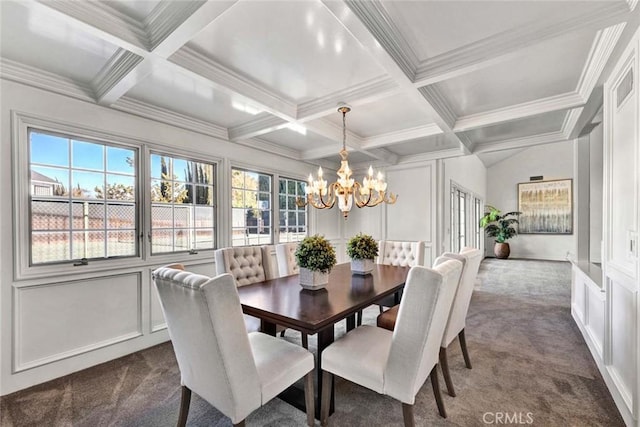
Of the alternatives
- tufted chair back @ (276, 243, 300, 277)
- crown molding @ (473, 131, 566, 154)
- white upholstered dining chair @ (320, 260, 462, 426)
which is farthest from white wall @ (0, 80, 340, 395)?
crown molding @ (473, 131, 566, 154)

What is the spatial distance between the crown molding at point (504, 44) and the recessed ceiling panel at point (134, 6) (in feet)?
5.89

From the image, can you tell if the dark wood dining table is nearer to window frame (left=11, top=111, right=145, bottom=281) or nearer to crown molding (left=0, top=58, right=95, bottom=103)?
window frame (left=11, top=111, right=145, bottom=281)

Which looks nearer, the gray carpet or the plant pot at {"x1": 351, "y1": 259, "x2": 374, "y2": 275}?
the gray carpet

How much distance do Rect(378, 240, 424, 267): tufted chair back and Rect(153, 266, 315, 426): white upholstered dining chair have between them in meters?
2.26

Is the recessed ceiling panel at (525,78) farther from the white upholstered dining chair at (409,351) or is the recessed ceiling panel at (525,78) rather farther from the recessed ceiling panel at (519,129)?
the white upholstered dining chair at (409,351)

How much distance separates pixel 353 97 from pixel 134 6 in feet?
5.42

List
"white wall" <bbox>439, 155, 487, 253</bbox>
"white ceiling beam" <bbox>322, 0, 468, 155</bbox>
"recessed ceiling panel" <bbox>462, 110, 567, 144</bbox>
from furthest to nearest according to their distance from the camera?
"white wall" <bbox>439, 155, 487, 253</bbox> < "recessed ceiling panel" <bbox>462, 110, 567, 144</bbox> < "white ceiling beam" <bbox>322, 0, 468, 155</bbox>

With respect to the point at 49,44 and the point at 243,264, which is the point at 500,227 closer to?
the point at 243,264

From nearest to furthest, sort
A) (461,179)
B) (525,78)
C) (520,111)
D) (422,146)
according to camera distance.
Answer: (525,78) → (520,111) → (422,146) → (461,179)

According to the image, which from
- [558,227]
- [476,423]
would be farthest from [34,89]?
[558,227]

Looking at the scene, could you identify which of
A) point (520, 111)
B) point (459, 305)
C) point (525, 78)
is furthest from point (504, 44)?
point (459, 305)

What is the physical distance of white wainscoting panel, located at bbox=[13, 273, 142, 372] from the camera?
2.17m

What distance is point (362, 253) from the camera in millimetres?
2713

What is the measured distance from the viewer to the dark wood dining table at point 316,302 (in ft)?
5.14
